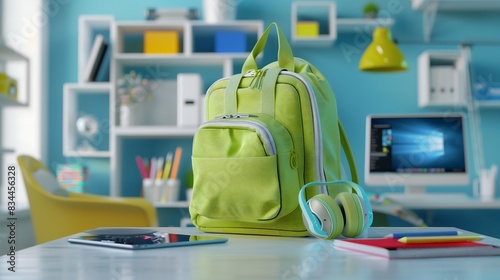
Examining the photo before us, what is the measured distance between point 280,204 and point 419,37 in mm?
3036

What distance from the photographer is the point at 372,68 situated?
11.9 ft

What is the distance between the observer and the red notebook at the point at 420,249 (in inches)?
32.4

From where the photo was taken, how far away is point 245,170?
3.82 ft

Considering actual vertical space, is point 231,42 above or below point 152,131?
above

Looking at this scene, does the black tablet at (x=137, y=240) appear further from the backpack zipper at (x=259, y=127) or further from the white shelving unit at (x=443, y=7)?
the white shelving unit at (x=443, y=7)

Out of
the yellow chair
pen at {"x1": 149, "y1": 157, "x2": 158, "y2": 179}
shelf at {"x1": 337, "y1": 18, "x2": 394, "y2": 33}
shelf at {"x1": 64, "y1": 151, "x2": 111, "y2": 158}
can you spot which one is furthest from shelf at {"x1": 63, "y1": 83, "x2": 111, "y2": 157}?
shelf at {"x1": 337, "y1": 18, "x2": 394, "y2": 33}

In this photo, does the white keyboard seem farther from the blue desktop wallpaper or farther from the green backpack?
the green backpack

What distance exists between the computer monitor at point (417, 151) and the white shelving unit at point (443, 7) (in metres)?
0.68

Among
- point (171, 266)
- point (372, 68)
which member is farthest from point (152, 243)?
point (372, 68)

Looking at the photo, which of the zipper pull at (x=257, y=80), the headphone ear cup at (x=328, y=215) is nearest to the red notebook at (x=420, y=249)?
the headphone ear cup at (x=328, y=215)

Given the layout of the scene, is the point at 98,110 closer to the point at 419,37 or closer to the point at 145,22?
the point at 145,22

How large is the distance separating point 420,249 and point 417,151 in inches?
106

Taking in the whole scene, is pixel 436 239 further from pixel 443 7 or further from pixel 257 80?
pixel 443 7

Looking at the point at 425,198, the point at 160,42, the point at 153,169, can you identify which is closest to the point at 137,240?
the point at 425,198
